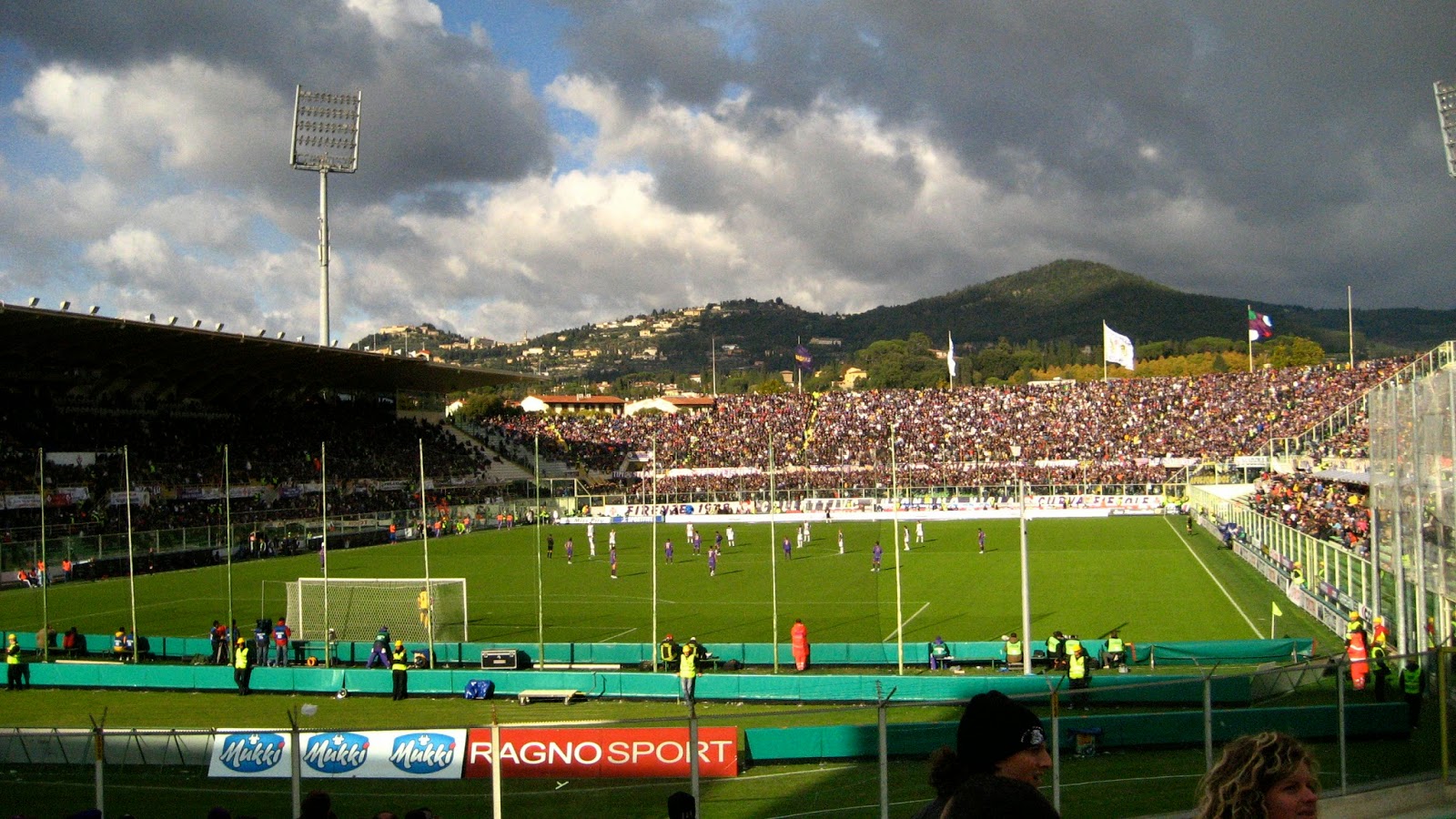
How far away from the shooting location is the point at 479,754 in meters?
14.7

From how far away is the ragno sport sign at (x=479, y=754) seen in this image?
14023 mm

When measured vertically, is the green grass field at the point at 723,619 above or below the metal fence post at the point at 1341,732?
below

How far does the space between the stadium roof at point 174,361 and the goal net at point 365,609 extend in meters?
23.8

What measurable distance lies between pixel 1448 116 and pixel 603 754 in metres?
34.8

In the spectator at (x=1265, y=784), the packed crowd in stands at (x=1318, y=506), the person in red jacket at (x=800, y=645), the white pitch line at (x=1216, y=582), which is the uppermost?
the spectator at (x=1265, y=784)

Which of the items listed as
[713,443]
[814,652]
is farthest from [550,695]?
[713,443]

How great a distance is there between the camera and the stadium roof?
152 ft

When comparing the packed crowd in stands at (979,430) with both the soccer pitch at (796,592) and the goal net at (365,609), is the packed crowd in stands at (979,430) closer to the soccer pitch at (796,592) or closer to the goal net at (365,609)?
the soccer pitch at (796,592)

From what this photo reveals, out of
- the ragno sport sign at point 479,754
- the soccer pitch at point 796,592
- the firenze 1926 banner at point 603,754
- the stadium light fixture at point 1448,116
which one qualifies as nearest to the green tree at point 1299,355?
the soccer pitch at point 796,592

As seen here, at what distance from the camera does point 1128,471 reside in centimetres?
6925

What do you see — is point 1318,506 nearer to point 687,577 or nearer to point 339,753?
point 687,577

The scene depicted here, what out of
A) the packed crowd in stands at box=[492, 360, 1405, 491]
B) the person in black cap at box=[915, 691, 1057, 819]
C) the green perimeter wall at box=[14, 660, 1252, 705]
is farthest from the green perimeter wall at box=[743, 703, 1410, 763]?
the packed crowd in stands at box=[492, 360, 1405, 491]

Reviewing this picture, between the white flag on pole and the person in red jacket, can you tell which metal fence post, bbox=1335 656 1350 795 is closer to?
the person in red jacket

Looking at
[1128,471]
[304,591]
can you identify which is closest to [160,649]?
[304,591]
